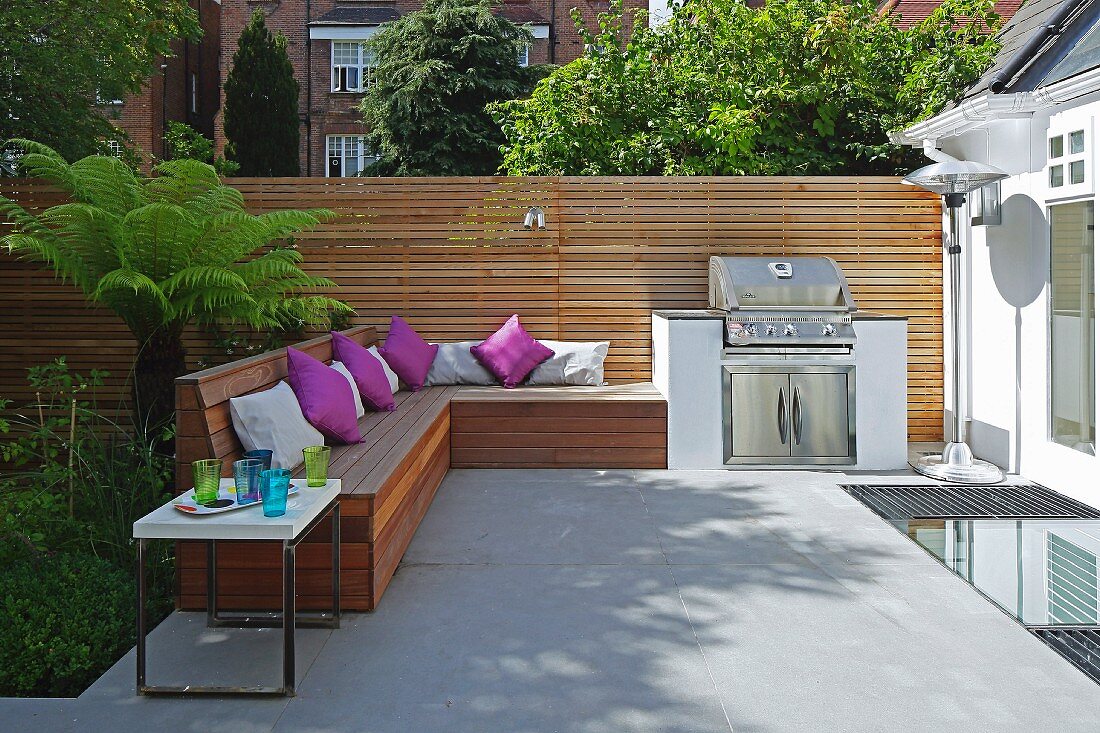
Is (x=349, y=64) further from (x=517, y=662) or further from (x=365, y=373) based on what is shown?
(x=517, y=662)

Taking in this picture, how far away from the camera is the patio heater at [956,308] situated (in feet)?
18.6

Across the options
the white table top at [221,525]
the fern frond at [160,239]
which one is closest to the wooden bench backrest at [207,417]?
the white table top at [221,525]

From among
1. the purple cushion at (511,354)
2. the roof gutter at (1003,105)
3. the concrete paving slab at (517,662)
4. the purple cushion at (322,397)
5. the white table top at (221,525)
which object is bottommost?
the concrete paving slab at (517,662)

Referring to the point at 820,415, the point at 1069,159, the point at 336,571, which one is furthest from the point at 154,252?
the point at 1069,159

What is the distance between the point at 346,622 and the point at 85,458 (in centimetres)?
198

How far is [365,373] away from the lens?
5766 millimetres

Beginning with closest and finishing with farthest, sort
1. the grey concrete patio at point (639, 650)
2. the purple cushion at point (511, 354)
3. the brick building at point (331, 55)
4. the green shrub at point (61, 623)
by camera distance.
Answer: the grey concrete patio at point (639, 650) → the green shrub at point (61, 623) → the purple cushion at point (511, 354) → the brick building at point (331, 55)

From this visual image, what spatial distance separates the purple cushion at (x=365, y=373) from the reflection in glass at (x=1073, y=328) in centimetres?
413

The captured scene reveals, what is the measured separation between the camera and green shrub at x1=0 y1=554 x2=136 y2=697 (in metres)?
3.09

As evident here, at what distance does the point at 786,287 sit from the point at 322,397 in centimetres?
337

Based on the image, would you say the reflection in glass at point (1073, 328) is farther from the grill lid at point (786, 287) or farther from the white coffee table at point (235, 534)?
the white coffee table at point (235, 534)

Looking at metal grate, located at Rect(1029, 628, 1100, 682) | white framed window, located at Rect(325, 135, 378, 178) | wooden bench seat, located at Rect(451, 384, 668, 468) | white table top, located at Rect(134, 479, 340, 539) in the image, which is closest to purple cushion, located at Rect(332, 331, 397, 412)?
wooden bench seat, located at Rect(451, 384, 668, 468)

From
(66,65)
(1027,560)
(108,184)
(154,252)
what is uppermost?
(66,65)

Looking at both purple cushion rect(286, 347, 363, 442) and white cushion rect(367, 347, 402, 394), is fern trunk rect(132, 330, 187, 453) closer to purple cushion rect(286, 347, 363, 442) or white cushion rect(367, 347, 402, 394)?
purple cushion rect(286, 347, 363, 442)
